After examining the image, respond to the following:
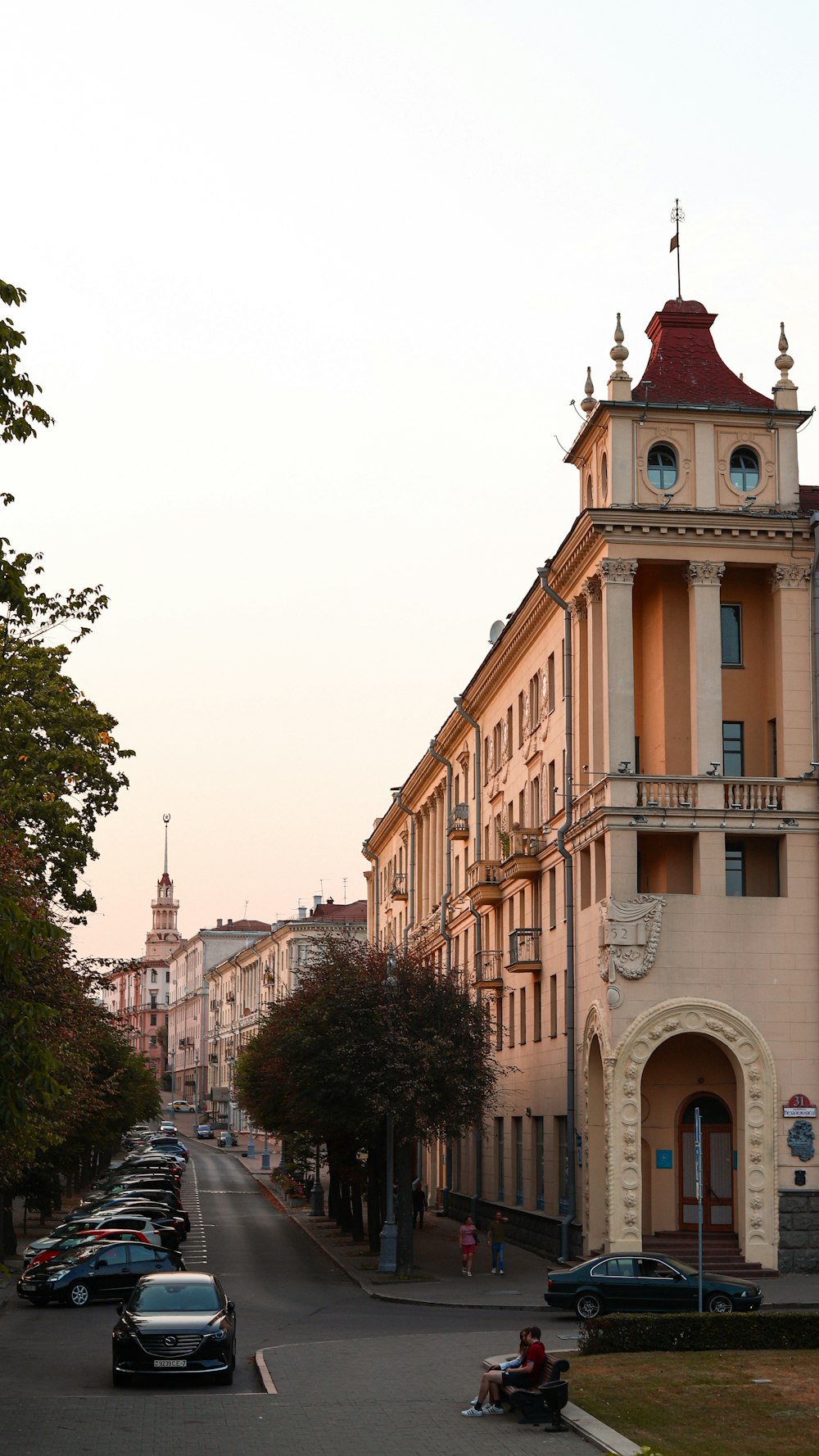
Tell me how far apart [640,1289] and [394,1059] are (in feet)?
33.9

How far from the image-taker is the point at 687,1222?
3781 centimetres

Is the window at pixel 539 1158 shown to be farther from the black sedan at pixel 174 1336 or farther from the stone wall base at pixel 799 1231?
the black sedan at pixel 174 1336

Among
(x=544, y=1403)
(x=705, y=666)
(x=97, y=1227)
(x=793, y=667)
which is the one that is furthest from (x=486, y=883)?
(x=544, y=1403)

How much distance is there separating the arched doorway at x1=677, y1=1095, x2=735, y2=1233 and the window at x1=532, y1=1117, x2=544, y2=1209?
773 centimetres

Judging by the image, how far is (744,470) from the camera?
1564 inches

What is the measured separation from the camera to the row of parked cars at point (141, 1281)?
23109 millimetres

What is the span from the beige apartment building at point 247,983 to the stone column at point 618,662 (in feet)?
236

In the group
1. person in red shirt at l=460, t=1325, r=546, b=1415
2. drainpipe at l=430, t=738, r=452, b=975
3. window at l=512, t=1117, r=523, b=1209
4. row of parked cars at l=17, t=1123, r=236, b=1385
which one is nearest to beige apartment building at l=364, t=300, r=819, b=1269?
window at l=512, t=1117, r=523, b=1209

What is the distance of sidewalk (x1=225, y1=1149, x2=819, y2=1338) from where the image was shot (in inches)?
1315

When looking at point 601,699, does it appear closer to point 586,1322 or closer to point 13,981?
point 586,1322

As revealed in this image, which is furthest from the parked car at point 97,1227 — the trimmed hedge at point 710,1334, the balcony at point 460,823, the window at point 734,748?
the balcony at point 460,823

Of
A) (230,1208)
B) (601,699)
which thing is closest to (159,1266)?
(601,699)

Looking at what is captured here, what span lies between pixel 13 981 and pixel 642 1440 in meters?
8.04

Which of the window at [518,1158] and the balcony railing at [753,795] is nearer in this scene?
the balcony railing at [753,795]
